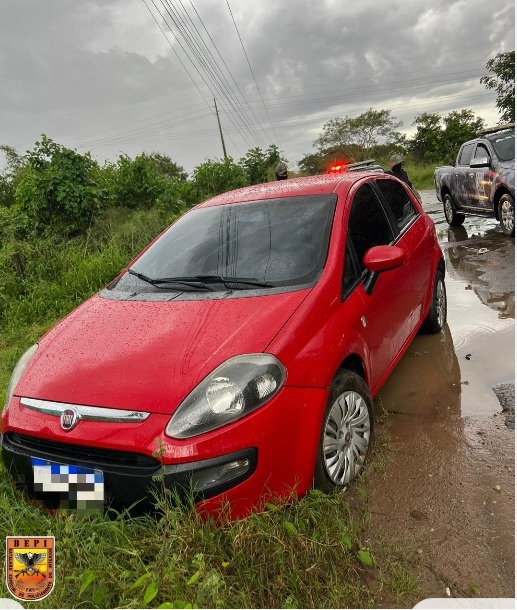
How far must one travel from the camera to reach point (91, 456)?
2037mm

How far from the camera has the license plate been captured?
2.00m

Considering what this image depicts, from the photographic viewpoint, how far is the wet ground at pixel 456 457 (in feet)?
6.95

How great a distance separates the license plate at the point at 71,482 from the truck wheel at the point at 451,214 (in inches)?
382

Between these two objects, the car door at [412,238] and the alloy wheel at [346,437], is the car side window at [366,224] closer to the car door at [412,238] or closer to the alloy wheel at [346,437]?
the car door at [412,238]

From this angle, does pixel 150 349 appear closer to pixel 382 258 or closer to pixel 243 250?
pixel 243 250

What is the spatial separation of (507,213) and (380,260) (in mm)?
6248

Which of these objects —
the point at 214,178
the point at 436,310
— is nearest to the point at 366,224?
the point at 436,310

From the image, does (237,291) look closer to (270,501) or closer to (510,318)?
(270,501)

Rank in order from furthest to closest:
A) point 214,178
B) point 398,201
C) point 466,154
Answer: point 214,178 < point 466,154 < point 398,201

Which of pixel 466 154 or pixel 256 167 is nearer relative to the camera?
pixel 466 154

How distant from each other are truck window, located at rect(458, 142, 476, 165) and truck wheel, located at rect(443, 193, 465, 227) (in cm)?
78

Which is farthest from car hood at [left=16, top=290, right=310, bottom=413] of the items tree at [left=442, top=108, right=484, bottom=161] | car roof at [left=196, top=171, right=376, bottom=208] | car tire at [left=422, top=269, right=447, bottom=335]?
tree at [left=442, top=108, right=484, bottom=161]

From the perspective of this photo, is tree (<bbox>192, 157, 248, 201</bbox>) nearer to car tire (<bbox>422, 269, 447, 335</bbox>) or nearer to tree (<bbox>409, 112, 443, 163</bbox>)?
car tire (<bbox>422, 269, 447, 335</bbox>)

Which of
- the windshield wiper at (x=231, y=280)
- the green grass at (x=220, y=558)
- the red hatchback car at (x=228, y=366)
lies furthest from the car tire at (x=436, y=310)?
the green grass at (x=220, y=558)
